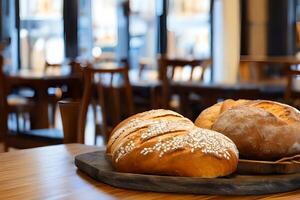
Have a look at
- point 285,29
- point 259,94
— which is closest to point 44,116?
point 259,94

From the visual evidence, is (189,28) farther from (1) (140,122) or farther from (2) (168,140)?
(2) (168,140)

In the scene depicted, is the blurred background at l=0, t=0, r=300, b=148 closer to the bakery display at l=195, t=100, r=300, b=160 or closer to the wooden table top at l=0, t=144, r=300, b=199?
the wooden table top at l=0, t=144, r=300, b=199

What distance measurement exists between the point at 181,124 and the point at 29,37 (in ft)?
22.8

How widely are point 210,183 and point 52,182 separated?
0.28 metres

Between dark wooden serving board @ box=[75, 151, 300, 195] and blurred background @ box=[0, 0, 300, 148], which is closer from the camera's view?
dark wooden serving board @ box=[75, 151, 300, 195]

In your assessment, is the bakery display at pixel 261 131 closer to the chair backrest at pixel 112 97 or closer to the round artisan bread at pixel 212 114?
the round artisan bread at pixel 212 114

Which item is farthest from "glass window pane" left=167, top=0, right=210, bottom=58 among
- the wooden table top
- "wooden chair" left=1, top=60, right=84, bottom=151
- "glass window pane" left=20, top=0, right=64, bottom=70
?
the wooden table top

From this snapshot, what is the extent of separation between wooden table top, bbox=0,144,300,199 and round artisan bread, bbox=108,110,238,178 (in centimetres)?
4

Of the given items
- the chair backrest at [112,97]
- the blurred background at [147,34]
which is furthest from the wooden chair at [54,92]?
the chair backrest at [112,97]

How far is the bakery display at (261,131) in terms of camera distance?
0.99m

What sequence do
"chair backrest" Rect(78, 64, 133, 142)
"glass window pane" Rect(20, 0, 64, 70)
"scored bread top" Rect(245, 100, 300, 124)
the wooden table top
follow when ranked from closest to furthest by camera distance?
the wooden table top, "scored bread top" Rect(245, 100, 300, 124), "chair backrest" Rect(78, 64, 133, 142), "glass window pane" Rect(20, 0, 64, 70)

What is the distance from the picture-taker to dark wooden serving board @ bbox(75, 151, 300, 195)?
35.6 inches

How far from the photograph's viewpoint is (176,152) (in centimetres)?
92

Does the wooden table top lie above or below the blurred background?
below
